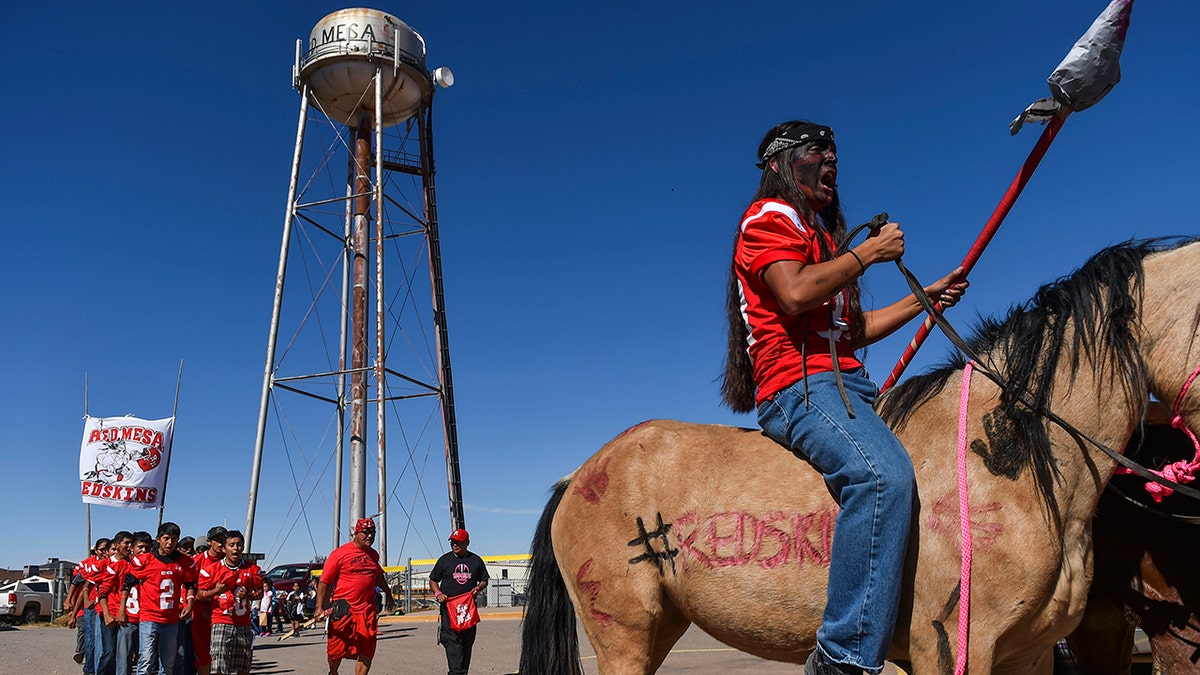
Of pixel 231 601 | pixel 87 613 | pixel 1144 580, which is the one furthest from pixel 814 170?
pixel 87 613

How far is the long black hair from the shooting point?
3807mm

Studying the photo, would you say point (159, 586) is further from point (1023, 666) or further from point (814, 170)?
point (1023, 666)

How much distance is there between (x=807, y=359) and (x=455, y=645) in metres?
8.96

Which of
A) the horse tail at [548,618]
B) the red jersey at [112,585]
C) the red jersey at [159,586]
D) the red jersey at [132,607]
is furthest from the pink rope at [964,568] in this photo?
the red jersey at [112,585]

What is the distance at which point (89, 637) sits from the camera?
13.2m

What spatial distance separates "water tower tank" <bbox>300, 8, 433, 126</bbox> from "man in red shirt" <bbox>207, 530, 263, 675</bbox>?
16.1 metres

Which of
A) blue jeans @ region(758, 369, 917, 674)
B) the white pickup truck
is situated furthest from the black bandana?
the white pickup truck

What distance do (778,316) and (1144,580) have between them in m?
2.43

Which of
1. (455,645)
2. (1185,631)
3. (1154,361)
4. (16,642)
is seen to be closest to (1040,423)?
(1154,361)

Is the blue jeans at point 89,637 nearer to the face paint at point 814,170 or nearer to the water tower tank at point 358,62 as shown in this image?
the face paint at point 814,170

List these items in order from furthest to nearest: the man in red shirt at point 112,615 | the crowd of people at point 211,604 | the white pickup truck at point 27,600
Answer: the white pickup truck at point 27,600, the man in red shirt at point 112,615, the crowd of people at point 211,604

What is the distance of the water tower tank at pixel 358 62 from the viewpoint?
78.6ft

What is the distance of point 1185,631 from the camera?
425 cm

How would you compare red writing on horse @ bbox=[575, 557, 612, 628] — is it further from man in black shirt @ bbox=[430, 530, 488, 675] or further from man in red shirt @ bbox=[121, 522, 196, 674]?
man in red shirt @ bbox=[121, 522, 196, 674]
